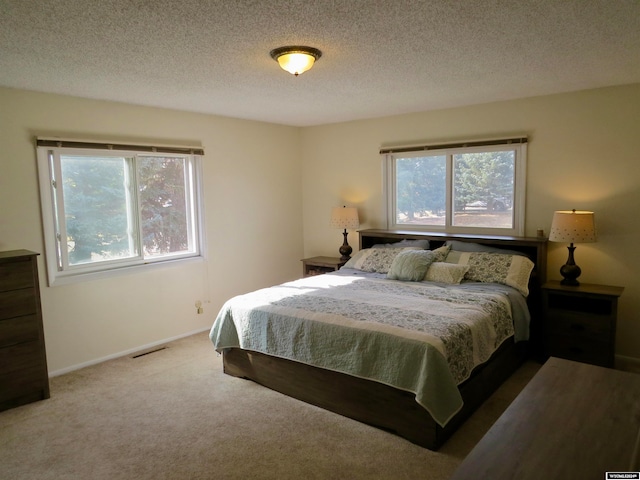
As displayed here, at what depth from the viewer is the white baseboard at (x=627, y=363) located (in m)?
3.51

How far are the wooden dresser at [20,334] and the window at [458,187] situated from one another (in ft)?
11.3

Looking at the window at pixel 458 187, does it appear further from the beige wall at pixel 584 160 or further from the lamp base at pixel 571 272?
the lamp base at pixel 571 272

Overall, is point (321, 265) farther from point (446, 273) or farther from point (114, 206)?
point (114, 206)

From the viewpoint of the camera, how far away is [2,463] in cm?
245


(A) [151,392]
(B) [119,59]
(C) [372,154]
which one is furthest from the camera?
(C) [372,154]

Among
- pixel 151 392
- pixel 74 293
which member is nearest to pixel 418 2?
pixel 151 392

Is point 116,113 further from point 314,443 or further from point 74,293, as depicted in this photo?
point 314,443

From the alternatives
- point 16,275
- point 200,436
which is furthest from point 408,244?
point 16,275

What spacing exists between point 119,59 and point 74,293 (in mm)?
2039

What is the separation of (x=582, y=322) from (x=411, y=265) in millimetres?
1381

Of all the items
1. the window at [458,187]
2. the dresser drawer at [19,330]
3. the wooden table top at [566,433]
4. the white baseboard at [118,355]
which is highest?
the window at [458,187]

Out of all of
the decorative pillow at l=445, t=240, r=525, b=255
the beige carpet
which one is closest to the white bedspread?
the beige carpet

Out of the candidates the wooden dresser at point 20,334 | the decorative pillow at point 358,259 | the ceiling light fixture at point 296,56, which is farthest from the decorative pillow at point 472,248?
the wooden dresser at point 20,334

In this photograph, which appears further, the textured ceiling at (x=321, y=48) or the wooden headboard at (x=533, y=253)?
the wooden headboard at (x=533, y=253)
